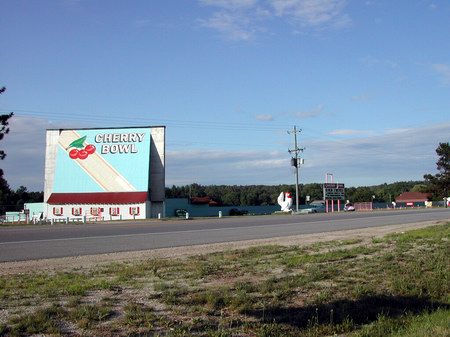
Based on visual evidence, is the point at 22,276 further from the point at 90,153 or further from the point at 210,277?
the point at 90,153

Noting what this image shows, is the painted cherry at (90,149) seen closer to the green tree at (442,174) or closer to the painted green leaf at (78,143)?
the painted green leaf at (78,143)

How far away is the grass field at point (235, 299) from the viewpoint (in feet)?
23.6

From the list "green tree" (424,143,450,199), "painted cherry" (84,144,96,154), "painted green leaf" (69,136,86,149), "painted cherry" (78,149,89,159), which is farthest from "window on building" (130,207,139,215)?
"green tree" (424,143,450,199)

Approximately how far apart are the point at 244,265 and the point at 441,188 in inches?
3499

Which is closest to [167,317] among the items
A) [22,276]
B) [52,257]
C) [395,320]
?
[395,320]

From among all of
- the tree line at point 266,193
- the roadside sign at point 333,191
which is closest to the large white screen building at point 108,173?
the tree line at point 266,193

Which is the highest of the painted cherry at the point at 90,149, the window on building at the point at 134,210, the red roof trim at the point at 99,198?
the painted cherry at the point at 90,149

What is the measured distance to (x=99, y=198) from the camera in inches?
2758

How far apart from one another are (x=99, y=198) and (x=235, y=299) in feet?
209

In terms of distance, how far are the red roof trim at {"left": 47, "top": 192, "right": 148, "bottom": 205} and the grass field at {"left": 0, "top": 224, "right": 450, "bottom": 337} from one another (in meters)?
55.0

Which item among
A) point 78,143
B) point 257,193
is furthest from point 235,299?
point 257,193

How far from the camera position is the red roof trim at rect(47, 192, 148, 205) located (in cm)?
6800

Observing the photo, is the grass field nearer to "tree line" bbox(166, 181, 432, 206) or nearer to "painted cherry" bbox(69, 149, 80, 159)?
"painted cherry" bbox(69, 149, 80, 159)

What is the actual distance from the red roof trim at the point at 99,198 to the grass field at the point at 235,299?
2164 inches
